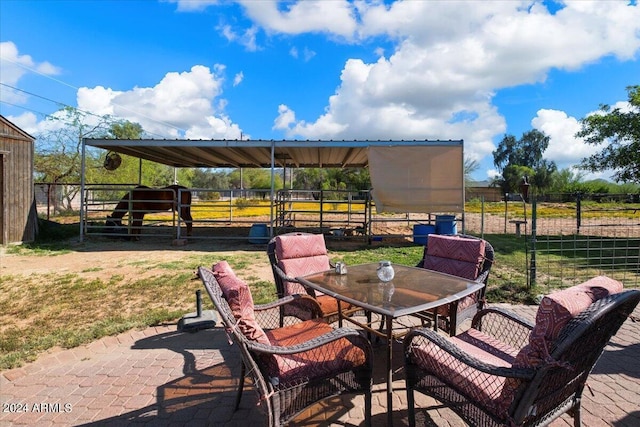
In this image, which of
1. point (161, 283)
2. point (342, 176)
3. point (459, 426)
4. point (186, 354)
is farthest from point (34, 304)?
point (342, 176)

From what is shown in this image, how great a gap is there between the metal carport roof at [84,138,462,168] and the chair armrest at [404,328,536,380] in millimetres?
6155

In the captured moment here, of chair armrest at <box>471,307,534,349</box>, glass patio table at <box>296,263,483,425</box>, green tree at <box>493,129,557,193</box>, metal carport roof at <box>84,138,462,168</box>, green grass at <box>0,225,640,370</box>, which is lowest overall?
green grass at <box>0,225,640,370</box>

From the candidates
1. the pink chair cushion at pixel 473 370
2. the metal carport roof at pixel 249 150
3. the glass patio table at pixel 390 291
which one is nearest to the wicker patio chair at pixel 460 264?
the glass patio table at pixel 390 291

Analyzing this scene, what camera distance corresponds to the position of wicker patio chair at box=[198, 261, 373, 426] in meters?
1.63

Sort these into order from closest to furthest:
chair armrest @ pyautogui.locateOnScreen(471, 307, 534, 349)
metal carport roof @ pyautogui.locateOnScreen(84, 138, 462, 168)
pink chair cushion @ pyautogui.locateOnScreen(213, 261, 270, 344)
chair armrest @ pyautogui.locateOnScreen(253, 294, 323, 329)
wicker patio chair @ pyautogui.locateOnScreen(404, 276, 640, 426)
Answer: wicker patio chair @ pyautogui.locateOnScreen(404, 276, 640, 426) < pink chair cushion @ pyautogui.locateOnScreen(213, 261, 270, 344) < chair armrest @ pyautogui.locateOnScreen(471, 307, 534, 349) < chair armrest @ pyautogui.locateOnScreen(253, 294, 323, 329) < metal carport roof @ pyautogui.locateOnScreen(84, 138, 462, 168)

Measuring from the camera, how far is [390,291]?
2334mm

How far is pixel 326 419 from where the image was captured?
201 centimetres

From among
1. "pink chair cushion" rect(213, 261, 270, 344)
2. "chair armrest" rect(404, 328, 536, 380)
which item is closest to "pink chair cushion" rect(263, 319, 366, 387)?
"pink chair cushion" rect(213, 261, 270, 344)

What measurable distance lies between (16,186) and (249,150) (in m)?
5.49

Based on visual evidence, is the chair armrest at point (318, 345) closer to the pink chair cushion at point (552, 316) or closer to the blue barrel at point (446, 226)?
the pink chair cushion at point (552, 316)

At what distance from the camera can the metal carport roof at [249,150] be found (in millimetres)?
7667

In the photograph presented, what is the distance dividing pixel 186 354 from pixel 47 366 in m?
1.03

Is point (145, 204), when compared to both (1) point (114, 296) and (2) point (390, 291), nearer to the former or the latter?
(1) point (114, 296)

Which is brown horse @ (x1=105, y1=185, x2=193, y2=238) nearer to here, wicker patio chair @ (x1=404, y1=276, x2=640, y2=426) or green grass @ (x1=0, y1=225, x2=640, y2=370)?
green grass @ (x1=0, y1=225, x2=640, y2=370)
